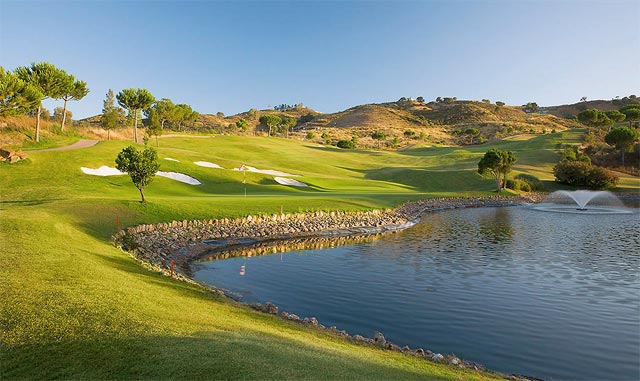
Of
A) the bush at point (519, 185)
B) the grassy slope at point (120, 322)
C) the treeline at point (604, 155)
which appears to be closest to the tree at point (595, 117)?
the treeline at point (604, 155)

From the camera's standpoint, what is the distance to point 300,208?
37.4 metres

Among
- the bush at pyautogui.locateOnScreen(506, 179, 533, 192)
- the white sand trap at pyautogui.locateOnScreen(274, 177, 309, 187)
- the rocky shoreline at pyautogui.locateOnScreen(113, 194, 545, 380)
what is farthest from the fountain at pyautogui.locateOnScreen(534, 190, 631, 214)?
the white sand trap at pyautogui.locateOnScreen(274, 177, 309, 187)

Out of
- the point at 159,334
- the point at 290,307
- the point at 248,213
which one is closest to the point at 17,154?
the point at 248,213

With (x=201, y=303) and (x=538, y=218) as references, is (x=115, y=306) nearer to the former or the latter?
(x=201, y=303)

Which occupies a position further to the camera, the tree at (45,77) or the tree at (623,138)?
the tree at (623,138)

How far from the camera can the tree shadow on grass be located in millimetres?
7539

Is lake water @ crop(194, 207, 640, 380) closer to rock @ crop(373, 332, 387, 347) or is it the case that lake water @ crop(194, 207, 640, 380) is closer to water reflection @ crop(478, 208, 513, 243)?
water reflection @ crop(478, 208, 513, 243)

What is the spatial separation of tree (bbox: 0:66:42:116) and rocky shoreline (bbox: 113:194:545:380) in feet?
83.9

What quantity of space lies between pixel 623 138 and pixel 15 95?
9723 cm

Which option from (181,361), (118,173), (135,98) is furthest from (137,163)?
(135,98)

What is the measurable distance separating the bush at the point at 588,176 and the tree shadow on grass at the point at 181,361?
239ft

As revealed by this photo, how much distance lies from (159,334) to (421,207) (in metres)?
44.2

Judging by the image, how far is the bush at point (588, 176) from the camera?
69375 millimetres

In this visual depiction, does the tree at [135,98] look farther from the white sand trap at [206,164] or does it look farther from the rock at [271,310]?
the rock at [271,310]
